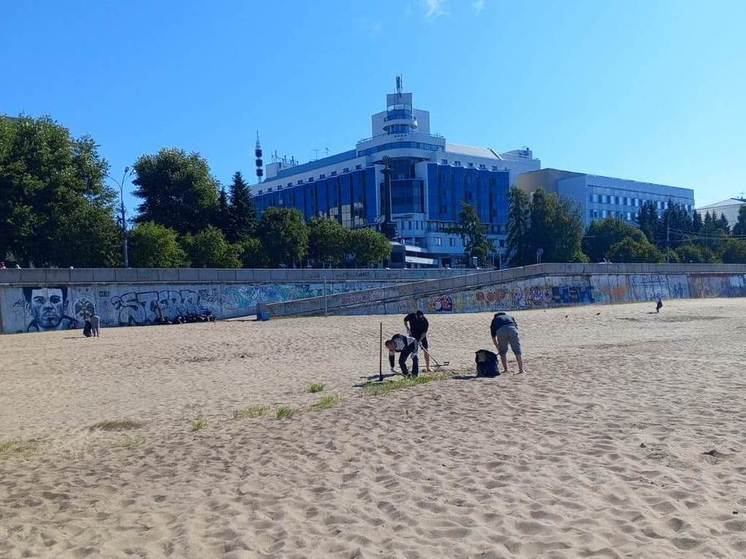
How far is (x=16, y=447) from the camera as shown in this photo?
930 cm

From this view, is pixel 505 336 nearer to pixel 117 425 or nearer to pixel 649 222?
pixel 117 425

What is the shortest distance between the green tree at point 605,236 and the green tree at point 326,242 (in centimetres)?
3965

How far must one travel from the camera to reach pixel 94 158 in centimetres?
5128

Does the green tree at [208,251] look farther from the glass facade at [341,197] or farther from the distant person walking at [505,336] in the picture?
the glass facade at [341,197]

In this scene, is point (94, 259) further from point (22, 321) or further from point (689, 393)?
point (689, 393)

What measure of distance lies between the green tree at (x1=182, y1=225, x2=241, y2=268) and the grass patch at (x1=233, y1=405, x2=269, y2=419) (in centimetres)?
4116

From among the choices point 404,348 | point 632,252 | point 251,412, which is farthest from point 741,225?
point 251,412

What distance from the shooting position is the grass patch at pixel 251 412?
35.5ft

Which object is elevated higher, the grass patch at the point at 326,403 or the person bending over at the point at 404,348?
the person bending over at the point at 404,348

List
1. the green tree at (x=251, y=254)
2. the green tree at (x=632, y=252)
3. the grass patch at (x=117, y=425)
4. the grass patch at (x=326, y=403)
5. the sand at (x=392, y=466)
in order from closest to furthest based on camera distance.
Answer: the sand at (x=392, y=466) → the grass patch at (x=117, y=425) → the grass patch at (x=326, y=403) → the green tree at (x=251, y=254) → the green tree at (x=632, y=252)

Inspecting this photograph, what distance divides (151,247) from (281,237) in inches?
628

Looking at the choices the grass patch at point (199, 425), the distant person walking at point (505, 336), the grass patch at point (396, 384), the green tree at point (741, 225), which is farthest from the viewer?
the green tree at point (741, 225)

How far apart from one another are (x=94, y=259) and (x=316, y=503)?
44.9m

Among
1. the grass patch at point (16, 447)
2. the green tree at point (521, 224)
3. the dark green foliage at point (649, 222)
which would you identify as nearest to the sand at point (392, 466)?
the grass patch at point (16, 447)
